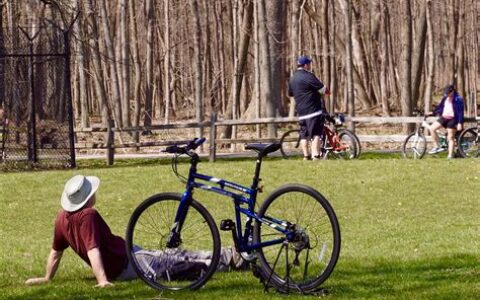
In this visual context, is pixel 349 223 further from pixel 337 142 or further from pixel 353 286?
pixel 337 142

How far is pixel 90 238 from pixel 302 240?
1757 millimetres

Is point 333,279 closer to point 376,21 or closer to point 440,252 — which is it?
point 440,252

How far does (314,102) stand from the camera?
20.5m

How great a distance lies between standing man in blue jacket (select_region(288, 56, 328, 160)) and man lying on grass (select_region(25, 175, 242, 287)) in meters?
11.7

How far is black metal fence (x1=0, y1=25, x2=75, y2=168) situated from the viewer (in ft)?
75.2

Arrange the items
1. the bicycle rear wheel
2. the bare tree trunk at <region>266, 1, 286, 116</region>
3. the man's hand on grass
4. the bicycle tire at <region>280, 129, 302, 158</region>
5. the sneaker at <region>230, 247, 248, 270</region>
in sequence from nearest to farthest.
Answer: the man's hand on grass
the sneaker at <region>230, 247, 248, 270</region>
the bicycle rear wheel
the bicycle tire at <region>280, 129, 302, 158</region>
the bare tree trunk at <region>266, 1, 286, 116</region>

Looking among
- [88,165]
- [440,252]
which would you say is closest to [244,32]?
[88,165]

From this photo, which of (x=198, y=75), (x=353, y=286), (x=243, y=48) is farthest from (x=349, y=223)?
(x=243, y=48)

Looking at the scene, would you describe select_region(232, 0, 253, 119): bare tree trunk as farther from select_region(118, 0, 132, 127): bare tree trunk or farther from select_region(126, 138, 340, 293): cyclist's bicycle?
select_region(126, 138, 340, 293): cyclist's bicycle

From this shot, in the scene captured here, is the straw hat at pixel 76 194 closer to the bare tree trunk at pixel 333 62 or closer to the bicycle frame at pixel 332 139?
the bicycle frame at pixel 332 139

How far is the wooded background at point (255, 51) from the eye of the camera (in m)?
34.9

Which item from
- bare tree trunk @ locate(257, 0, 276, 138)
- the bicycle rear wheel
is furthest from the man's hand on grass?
bare tree trunk @ locate(257, 0, 276, 138)

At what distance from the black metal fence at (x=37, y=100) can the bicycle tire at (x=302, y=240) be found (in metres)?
15.0

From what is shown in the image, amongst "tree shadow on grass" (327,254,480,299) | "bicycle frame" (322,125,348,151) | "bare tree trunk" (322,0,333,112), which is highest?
"bare tree trunk" (322,0,333,112)
